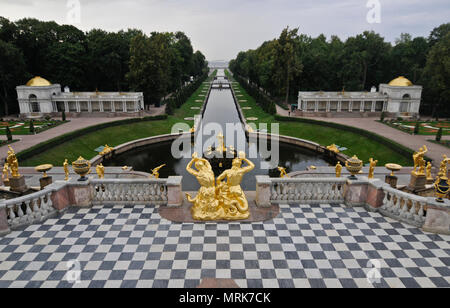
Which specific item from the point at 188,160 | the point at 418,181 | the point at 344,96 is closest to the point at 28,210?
the point at 418,181

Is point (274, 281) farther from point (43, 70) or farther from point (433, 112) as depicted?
point (43, 70)

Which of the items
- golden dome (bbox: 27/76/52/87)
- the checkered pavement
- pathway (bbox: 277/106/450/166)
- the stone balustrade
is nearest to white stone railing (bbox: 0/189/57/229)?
the stone balustrade

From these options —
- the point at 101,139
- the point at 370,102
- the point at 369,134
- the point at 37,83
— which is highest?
the point at 37,83

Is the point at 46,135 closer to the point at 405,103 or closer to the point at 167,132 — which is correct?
the point at 167,132

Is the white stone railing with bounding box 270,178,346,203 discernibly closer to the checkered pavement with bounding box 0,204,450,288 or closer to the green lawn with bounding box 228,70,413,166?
the checkered pavement with bounding box 0,204,450,288

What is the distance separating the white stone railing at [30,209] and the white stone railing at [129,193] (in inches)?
78.6

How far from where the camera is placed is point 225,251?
38.6 ft

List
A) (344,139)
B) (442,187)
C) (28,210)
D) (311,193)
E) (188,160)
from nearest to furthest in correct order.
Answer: (442,187) → (28,210) → (311,193) → (188,160) → (344,139)

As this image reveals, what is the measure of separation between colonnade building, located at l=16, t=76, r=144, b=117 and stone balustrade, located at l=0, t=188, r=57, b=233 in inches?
1799

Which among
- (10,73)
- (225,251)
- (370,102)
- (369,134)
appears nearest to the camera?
(225,251)

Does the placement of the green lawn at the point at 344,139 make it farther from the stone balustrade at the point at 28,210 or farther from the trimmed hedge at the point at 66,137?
the stone balustrade at the point at 28,210

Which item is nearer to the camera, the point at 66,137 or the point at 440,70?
the point at 66,137

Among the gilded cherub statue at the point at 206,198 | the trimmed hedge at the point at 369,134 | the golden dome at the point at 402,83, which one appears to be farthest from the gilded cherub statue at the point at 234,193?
the golden dome at the point at 402,83

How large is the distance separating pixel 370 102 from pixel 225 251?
61403mm
